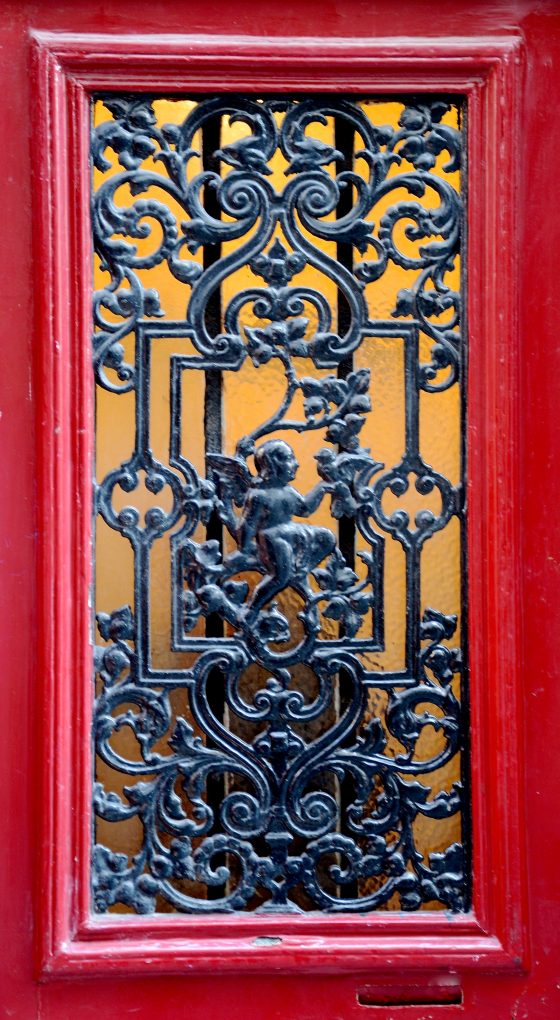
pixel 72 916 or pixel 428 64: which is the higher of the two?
pixel 428 64

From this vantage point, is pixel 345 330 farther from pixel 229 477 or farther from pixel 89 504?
pixel 89 504

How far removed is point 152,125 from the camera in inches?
43.3

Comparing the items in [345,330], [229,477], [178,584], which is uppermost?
[345,330]

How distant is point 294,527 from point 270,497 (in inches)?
1.7

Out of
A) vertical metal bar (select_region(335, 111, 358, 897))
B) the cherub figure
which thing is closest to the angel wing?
the cherub figure

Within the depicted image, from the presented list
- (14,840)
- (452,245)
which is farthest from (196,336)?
(14,840)

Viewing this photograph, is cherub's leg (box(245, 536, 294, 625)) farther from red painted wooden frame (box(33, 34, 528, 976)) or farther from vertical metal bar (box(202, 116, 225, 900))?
red painted wooden frame (box(33, 34, 528, 976))

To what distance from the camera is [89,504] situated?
3.60 feet

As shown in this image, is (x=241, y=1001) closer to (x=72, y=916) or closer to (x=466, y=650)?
(x=72, y=916)

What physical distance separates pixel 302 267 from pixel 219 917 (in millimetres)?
756

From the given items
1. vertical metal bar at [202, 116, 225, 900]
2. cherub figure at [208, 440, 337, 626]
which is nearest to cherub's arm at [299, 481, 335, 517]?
cherub figure at [208, 440, 337, 626]

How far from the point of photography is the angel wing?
111 cm

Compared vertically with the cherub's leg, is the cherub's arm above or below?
above

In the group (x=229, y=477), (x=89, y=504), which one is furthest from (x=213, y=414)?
(x=89, y=504)
